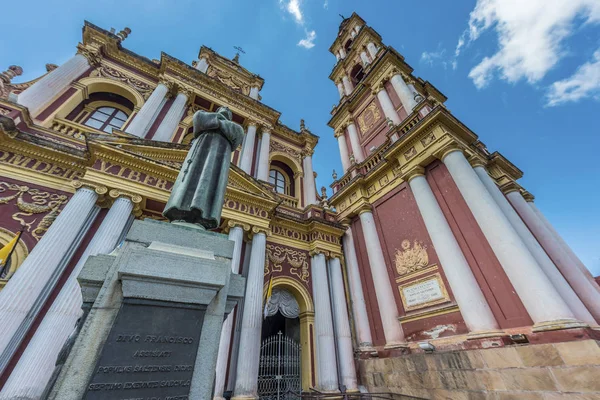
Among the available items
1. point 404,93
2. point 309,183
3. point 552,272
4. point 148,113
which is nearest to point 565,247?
Result: point 552,272

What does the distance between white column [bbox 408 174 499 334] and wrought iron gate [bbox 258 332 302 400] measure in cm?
508

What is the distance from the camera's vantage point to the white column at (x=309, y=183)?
13000 mm

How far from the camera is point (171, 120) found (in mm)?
10383

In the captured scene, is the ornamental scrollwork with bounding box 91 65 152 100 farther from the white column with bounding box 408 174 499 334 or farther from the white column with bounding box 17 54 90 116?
the white column with bounding box 408 174 499 334

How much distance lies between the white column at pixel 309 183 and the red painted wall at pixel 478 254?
20.2ft

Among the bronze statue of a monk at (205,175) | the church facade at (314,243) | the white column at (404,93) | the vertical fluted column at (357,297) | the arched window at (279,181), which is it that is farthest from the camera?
the arched window at (279,181)

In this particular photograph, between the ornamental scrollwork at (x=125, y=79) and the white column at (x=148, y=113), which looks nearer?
the white column at (x=148, y=113)

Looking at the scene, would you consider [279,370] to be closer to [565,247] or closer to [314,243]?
[314,243]

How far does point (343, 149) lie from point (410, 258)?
8155 millimetres

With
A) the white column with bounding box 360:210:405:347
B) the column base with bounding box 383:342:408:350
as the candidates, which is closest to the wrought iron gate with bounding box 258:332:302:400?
the column base with bounding box 383:342:408:350

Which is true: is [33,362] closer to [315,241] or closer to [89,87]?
[315,241]

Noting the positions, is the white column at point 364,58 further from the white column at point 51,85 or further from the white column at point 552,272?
the white column at point 51,85

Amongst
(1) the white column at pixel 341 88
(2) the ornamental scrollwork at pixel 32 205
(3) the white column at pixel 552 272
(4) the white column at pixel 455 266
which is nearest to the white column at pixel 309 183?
(1) the white column at pixel 341 88

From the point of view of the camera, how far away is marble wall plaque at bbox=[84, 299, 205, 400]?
1.90m
